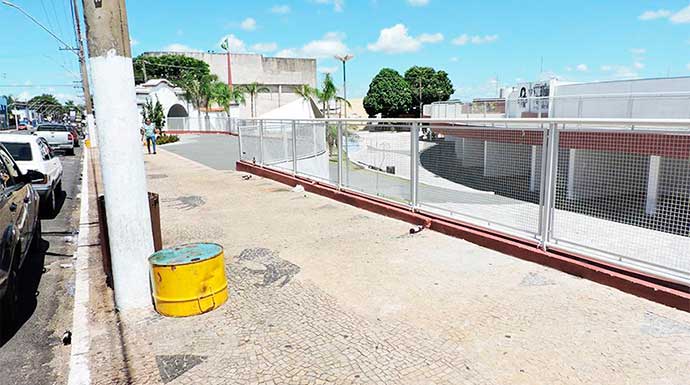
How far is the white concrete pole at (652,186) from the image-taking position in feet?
14.6

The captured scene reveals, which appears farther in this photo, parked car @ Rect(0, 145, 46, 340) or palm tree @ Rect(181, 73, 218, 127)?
palm tree @ Rect(181, 73, 218, 127)

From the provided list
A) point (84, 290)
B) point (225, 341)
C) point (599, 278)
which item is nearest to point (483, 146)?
point (599, 278)

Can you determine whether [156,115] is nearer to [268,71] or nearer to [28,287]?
[28,287]

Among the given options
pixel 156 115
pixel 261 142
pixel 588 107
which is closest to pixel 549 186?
pixel 261 142

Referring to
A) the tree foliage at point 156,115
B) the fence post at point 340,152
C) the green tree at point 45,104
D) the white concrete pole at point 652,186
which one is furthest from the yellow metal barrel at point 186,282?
the green tree at point 45,104

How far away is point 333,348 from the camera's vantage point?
12.2 ft

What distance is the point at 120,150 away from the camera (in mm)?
4359

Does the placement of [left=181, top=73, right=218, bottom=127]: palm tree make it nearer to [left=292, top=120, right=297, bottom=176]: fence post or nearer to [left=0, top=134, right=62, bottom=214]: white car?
[left=0, top=134, right=62, bottom=214]: white car

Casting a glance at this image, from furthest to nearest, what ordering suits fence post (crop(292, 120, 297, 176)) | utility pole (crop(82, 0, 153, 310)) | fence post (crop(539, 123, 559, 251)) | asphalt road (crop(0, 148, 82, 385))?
fence post (crop(292, 120, 297, 176)) < fence post (crop(539, 123, 559, 251)) < utility pole (crop(82, 0, 153, 310)) < asphalt road (crop(0, 148, 82, 385))

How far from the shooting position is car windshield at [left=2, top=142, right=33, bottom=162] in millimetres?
9995

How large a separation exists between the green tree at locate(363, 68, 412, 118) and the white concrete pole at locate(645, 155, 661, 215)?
80.5m

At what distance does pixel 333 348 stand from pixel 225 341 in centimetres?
92

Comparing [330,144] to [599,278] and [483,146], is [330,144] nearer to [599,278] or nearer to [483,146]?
[483,146]

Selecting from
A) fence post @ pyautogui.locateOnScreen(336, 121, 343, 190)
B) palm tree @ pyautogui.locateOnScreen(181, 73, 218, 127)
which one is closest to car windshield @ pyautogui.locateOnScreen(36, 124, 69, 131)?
fence post @ pyautogui.locateOnScreen(336, 121, 343, 190)
